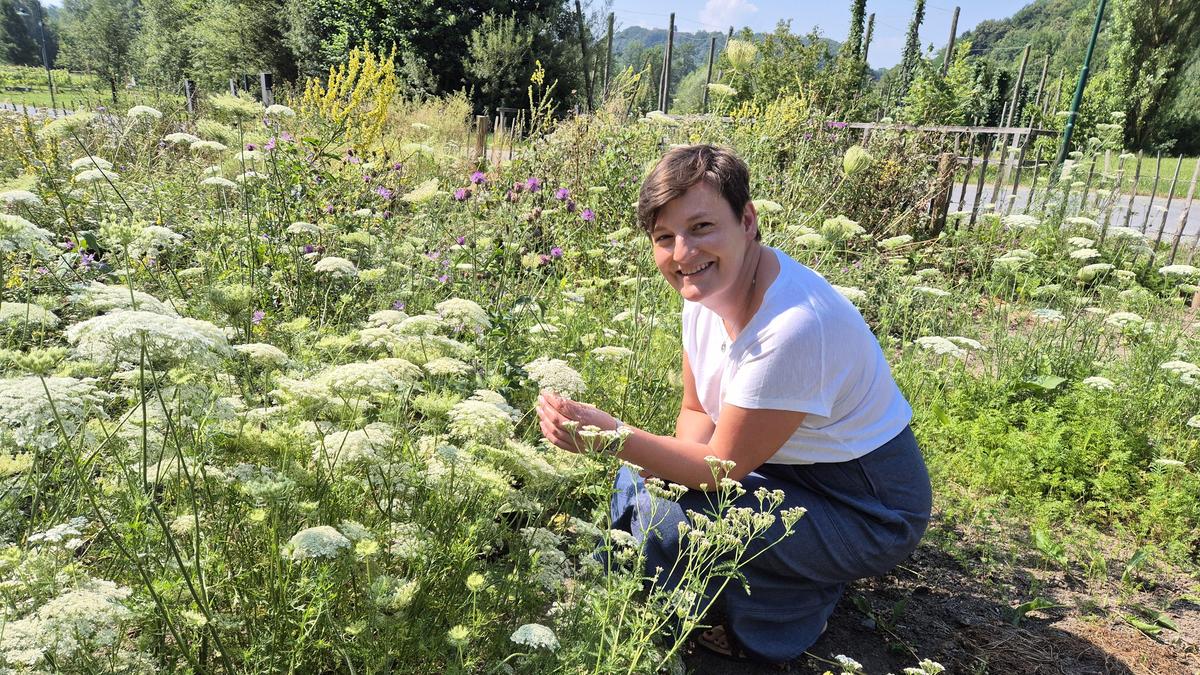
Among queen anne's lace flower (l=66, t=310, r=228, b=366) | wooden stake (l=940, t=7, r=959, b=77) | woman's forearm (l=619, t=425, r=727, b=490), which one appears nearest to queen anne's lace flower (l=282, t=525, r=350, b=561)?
queen anne's lace flower (l=66, t=310, r=228, b=366)

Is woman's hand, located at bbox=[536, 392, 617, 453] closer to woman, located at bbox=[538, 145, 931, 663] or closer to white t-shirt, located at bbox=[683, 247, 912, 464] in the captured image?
woman, located at bbox=[538, 145, 931, 663]

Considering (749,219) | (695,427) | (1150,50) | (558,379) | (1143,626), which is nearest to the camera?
(558,379)

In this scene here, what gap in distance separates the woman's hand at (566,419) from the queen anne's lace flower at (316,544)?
0.58m

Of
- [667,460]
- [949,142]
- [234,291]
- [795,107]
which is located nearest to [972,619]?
[667,460]

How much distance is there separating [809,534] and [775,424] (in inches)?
16.1

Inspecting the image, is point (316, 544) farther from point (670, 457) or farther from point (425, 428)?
point (670, 457)

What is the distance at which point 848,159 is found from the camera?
4.83 m

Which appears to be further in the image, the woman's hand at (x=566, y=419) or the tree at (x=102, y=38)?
the tree at (x=102, y=38)

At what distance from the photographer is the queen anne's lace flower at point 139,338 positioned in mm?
1276

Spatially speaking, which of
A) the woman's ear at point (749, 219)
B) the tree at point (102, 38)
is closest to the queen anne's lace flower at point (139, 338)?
the woman's ear at point (749, 219)

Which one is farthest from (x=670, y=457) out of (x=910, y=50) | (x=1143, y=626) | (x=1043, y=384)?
(x=910, y=50)

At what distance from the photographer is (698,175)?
Result: 7.11 feet

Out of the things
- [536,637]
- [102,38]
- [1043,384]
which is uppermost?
[102,38]

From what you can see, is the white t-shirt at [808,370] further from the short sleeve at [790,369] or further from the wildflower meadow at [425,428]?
the wildflower meadow at [425,428]
